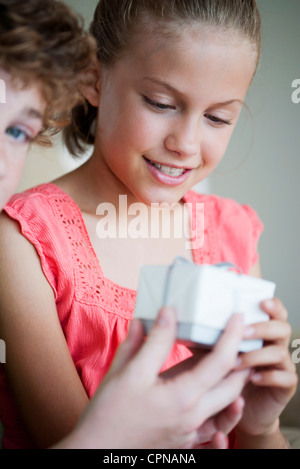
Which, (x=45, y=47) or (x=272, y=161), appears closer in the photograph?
(x=45, y=47)

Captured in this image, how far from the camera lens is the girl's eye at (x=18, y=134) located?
79 cm

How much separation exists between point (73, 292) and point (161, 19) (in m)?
0.54

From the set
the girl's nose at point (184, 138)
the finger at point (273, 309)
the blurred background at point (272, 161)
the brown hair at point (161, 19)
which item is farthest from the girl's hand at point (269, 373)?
the blurred background at point (272, 161)

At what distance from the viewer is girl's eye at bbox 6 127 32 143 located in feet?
2.58

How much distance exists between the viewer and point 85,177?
3.73 ft

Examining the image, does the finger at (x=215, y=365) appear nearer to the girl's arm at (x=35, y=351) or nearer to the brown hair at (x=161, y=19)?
the girl's arm at (x=35, y=351)

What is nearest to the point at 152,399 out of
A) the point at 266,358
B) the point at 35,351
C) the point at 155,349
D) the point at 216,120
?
the point at 155,349

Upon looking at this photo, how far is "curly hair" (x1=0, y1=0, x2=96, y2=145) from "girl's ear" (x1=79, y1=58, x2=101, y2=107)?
0.71 feet

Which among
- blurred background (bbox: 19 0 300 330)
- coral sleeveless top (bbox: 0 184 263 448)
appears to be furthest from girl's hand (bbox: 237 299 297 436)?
blurred background (bbox: 19 0 300 330)

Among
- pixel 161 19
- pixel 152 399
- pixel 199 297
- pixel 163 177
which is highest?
pixel 161 19

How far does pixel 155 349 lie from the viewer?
572 millimetres

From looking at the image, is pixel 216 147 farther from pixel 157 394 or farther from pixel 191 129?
pixel 157 394

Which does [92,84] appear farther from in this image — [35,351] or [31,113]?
[35,351]
